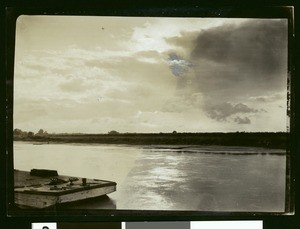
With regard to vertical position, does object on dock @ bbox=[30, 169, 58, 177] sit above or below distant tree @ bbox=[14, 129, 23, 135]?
below

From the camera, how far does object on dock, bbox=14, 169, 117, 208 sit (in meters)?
1.00

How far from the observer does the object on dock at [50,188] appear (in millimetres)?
A: 997

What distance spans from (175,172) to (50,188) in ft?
0.90

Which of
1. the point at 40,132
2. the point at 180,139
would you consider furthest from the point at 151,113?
the point at 40,132

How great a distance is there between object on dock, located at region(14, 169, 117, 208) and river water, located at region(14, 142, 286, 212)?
1 centimetres

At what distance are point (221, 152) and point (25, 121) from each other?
0.44m

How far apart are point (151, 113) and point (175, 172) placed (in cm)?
14

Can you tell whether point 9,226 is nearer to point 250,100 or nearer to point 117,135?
point 117,135

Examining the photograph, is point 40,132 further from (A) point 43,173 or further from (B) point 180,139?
(B) point 180,139

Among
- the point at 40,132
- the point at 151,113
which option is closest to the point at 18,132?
the point at 40,132

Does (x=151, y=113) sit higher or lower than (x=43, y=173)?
higher

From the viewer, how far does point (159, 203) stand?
1.02 meters

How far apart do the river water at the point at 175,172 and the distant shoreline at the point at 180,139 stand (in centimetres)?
1

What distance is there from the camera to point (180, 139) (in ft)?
3.32
